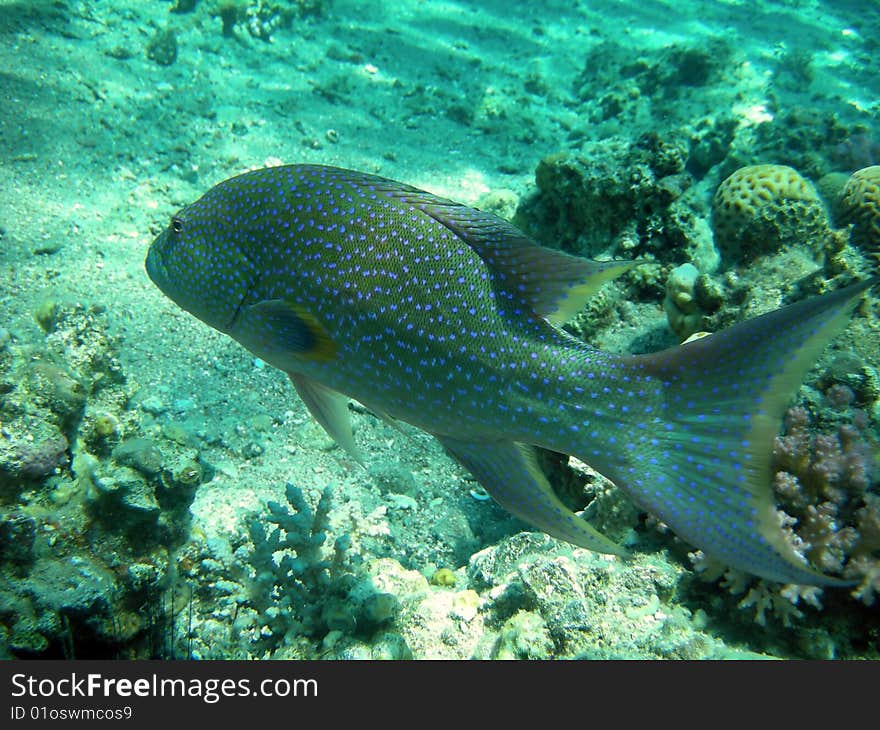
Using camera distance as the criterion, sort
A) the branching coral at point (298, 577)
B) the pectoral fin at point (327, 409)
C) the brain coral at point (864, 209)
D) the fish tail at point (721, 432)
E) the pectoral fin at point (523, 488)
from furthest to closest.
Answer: the brain coral at point (864, 209) < the branching coral at point (298, 577) < the pectoral fin at point (327, 409) < the pectoral fin at point (523, 488) < the fish tail at point (721, 432)

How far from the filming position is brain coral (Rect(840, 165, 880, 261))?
447 centimetres

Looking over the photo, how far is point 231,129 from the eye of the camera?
27.5ft

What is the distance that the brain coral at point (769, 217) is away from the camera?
15.4 feet

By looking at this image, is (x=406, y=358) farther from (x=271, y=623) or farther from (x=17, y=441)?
(x=17, y=441)

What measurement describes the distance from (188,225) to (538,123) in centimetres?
970

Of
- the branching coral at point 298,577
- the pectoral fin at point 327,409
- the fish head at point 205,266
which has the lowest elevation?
the branching coral at point 298,577

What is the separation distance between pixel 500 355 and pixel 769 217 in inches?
158

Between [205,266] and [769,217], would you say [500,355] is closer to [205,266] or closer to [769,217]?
[205,266]

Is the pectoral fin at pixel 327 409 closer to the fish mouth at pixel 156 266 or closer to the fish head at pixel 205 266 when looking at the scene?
the fish head at pixel 205 266

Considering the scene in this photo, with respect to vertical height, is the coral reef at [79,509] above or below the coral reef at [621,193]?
below

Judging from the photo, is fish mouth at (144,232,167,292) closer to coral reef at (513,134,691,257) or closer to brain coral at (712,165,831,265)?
coral reef at (513,134,691,257)

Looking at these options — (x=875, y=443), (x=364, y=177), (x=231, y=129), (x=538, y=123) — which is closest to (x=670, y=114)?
(x=538, y=123)

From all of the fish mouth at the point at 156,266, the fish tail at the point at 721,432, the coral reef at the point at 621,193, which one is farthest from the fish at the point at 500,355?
the coral reef at the point at 621,193

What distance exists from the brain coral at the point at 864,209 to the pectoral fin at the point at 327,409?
4437 mm
